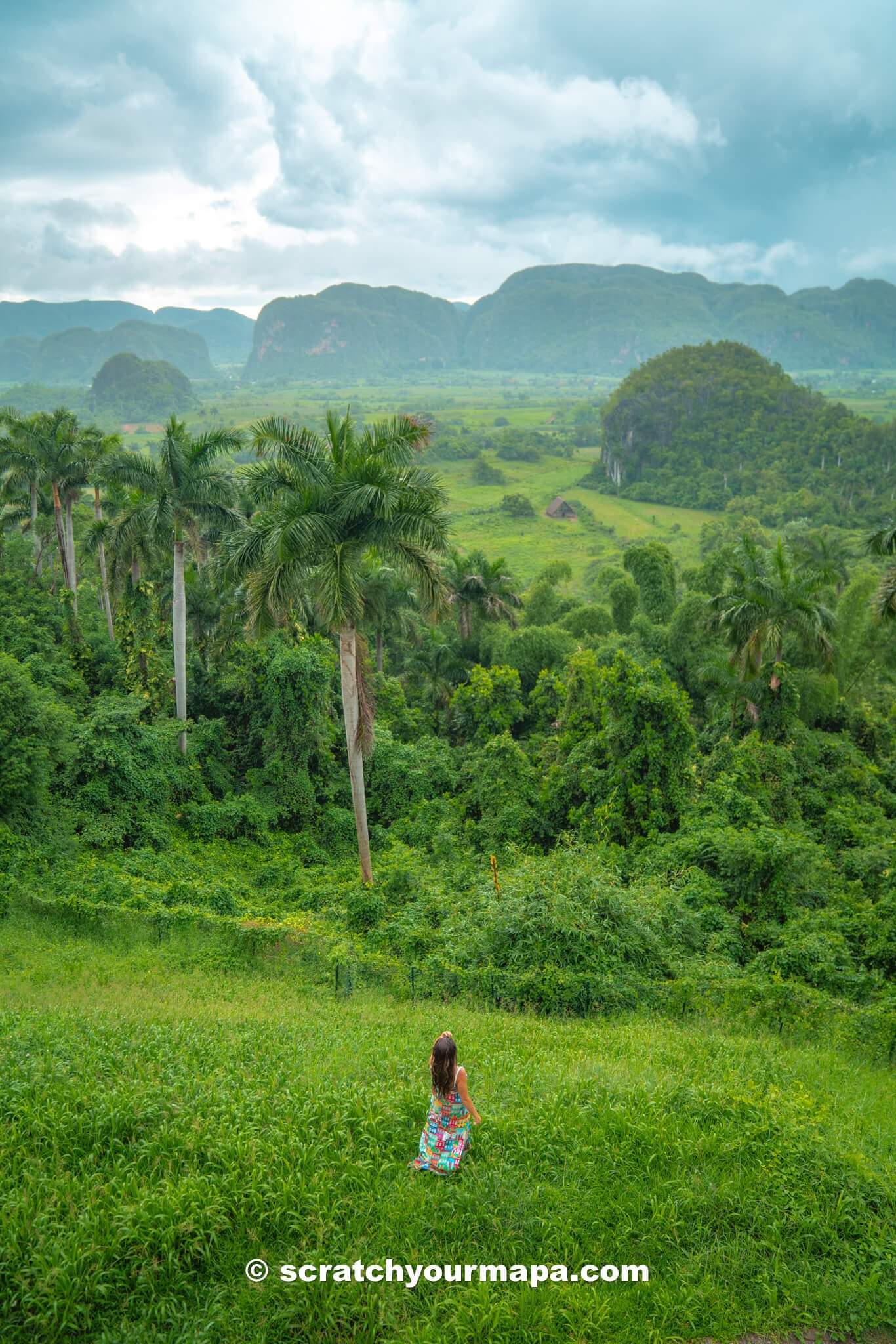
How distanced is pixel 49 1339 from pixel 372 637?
28.6 metres

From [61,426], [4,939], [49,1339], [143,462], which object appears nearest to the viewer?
[49,1339]

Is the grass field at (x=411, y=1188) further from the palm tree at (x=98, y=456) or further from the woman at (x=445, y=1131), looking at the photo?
the palm tree at (x=98, y=456)

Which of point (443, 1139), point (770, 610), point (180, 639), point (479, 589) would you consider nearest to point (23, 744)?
point (180, 639)

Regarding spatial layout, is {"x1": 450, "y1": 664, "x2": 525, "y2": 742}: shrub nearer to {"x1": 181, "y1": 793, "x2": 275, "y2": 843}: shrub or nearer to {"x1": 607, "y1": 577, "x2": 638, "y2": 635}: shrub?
{"x1": 181, "y1": 793, "x2": 275, "y2": 843}: shrub

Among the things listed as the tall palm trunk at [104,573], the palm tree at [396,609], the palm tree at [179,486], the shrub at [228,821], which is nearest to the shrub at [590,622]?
the palm tree at [396,609]

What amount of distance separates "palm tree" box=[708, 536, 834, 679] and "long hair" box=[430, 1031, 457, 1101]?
16.4 metres

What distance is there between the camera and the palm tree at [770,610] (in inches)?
779

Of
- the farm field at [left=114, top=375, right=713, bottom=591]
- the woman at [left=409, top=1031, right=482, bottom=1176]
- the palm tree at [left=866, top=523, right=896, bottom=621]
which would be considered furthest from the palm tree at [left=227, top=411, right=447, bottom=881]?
the farm field at [left=114, top=375, right=713, bottom=591]

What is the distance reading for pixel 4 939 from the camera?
12953 mm

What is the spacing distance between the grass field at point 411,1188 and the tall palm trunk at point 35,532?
2514cm

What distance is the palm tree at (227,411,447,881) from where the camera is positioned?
13547mm

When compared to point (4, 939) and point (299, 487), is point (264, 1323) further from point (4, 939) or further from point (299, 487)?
point (299, 487)

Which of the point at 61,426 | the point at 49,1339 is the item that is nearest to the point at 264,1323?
the point at 49,1339

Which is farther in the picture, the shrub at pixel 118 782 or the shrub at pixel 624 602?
the shrub at pixel 624 602
